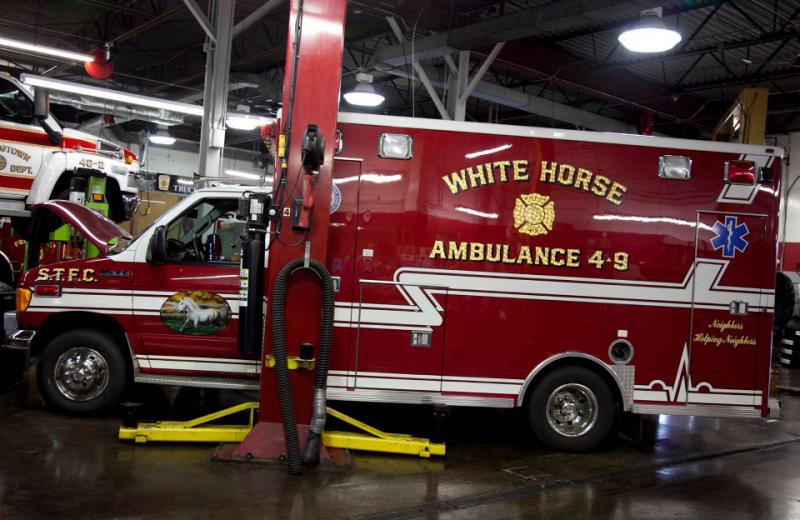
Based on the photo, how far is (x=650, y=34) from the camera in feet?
29.5

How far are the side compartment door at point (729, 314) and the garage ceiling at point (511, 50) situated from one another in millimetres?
4757

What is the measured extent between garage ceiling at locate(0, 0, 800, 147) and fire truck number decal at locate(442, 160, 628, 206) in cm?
462

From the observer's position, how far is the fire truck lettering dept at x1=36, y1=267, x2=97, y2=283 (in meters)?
6.77

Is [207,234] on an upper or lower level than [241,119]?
lower

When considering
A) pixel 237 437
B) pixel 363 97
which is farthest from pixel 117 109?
pixel 237 437

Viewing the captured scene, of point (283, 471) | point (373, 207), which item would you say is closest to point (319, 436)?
point (283, 471)

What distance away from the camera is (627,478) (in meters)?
6.09

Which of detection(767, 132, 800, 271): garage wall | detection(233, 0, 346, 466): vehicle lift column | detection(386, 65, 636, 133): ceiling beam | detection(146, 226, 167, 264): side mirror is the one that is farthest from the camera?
detection(767, 132, 800, 271): garage wall

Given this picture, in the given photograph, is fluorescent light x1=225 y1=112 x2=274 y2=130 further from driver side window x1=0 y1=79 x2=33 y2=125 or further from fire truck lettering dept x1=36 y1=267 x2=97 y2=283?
fire truck lettering dept x1=36 y1=267 x2=97 y2=283

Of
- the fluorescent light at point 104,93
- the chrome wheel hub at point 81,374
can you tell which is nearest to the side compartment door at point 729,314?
the chrome wheel hub at point 81,374

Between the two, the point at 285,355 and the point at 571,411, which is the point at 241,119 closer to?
the point at 285,355

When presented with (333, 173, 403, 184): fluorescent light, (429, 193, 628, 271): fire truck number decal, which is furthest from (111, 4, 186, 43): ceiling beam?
(429, 193, 628, 271): fire truck number decal

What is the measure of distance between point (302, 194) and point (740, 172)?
3993mm

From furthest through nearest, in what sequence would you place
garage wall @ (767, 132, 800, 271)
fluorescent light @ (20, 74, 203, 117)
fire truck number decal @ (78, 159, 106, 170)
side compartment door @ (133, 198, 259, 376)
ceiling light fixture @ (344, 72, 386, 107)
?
1. garage wall @ (767, 132, 800, 271)
2. fluorescent light @ (20, 74, 203, 117)
3. ceiling light fixture @ (344, 72, 386, 107)
4. fire truck number decal @ (78, 159, 106, 170)
5. side compartment door @ (133, 198, 259, 376)
